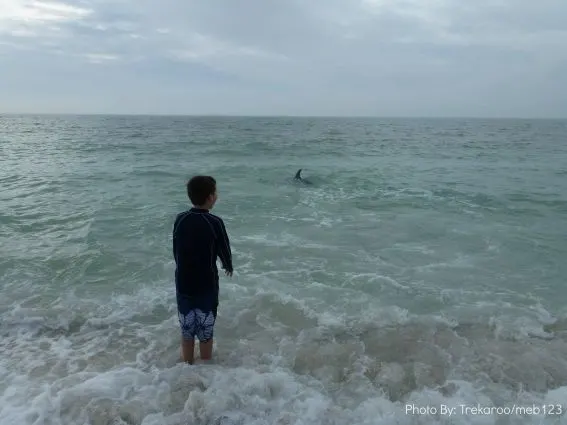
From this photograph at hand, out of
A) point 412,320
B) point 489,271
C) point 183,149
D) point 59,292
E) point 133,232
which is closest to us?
point 412,320

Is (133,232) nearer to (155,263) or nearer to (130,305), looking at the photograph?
(155,263)

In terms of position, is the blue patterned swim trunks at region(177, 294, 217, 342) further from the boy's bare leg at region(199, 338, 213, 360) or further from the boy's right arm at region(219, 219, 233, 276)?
the boy's right arm at region(219, 219, 233, 276)

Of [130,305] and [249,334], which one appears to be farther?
[130,305]

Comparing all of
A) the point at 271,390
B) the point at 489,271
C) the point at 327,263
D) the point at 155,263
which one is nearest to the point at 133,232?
the point at 155,263

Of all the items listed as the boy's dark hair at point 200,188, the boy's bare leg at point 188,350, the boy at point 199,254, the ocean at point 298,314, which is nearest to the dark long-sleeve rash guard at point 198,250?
the boy at point 199,254

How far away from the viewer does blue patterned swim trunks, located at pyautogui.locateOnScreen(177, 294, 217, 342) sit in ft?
13.8

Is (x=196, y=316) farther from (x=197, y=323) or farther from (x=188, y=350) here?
(x=188, y=350)

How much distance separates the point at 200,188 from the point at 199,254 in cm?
63

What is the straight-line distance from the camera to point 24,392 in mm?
4195

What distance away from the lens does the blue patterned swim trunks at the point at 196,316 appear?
13.8ft

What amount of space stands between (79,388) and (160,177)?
1488 centimetres

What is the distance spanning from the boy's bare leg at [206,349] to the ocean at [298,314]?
220 millimetres

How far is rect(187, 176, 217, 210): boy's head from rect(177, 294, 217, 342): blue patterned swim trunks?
1002 mm

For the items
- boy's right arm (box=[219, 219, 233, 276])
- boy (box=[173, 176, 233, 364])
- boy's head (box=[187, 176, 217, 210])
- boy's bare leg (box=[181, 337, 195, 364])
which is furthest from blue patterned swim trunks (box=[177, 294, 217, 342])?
boy's head (box=[187, 176, 217, 210])
